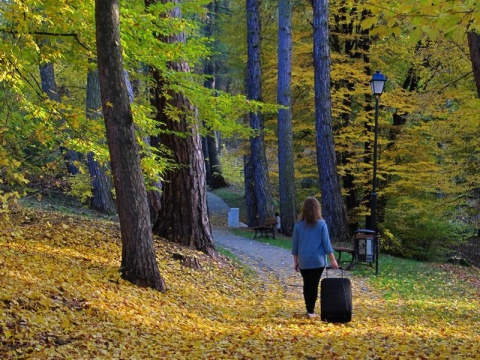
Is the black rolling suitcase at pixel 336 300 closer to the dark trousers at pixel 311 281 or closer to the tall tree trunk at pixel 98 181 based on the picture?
the dark trousers at pixel 311 281

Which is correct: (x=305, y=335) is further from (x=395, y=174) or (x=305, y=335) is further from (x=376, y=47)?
(x=376, y=47)

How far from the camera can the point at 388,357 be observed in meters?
5.18

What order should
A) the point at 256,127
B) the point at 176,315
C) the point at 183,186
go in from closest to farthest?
1. the point at 176,315
2. the point at 183,186
3. the point at 256,127

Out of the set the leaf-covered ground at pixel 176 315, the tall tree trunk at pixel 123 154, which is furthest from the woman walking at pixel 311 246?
the tall tree trunk at pixel 123 154

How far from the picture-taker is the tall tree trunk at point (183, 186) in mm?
10664

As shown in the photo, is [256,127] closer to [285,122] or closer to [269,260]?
[285,122]

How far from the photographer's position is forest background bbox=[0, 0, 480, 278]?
8.05 m

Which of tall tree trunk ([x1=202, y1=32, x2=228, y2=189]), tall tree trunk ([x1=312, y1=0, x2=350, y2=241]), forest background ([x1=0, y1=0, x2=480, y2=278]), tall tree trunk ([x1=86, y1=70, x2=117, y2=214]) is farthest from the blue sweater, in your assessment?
tall tree trunk ([x1=202, y1=32, x2=228, y2=189])

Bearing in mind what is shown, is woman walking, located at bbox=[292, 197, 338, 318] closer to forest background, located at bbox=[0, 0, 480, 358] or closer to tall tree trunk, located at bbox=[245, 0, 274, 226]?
forest background, located at bbox=[0, 0, 480, 358]

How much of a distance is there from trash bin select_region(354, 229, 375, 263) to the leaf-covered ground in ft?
6.03

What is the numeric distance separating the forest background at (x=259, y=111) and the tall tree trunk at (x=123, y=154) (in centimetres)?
27

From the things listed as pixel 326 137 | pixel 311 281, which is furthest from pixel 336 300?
pixel 326 137

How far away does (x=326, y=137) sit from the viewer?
17.1 m

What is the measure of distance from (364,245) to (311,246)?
5587 millimetres
